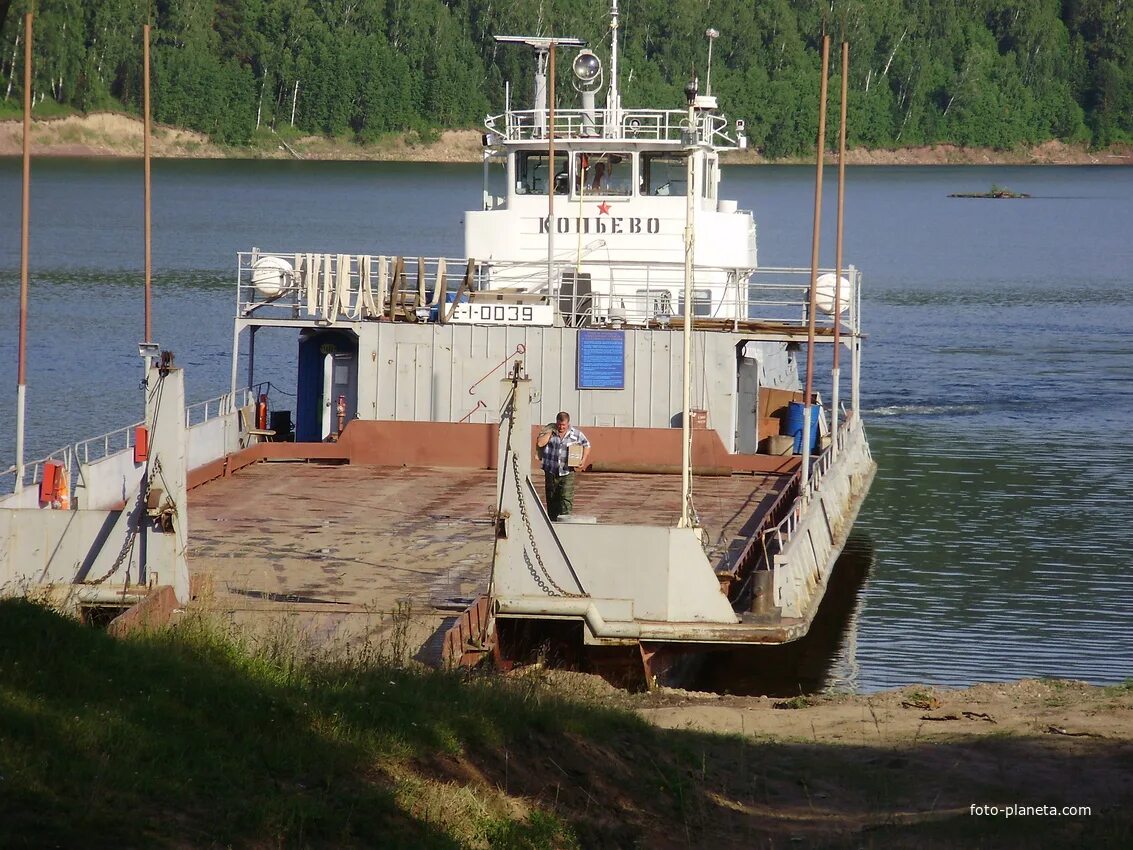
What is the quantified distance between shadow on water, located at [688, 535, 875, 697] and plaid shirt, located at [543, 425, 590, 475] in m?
2.33

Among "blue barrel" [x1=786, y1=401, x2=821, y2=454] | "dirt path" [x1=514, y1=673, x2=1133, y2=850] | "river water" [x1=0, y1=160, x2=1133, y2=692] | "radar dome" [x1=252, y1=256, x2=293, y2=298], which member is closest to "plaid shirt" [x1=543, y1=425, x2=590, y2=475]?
"river water" [x1=0, y1=160, x2=1133, y2=692]

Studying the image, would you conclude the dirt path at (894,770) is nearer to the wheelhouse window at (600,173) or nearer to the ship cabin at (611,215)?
the ship cabin at (611,215)

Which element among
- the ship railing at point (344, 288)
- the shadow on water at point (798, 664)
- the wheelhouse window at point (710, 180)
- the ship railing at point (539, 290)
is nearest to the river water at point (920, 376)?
the shadow on water at point (798, 664)

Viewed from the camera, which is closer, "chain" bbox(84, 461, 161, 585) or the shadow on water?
"chain" bbox(84, 461, 161, 585)

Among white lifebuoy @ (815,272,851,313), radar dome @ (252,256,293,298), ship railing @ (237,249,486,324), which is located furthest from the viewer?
white lifebuoy @ (815,272,851,313)

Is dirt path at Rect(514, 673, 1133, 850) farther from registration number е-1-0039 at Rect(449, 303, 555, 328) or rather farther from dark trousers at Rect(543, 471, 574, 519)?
registration number е-1-0039 at Rect(449, 303, 555, 328)

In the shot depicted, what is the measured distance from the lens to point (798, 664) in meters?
17.8

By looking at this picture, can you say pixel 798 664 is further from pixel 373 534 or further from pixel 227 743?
pixel 227 743

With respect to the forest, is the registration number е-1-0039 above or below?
below

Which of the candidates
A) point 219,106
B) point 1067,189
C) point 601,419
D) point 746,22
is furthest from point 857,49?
point 601,419

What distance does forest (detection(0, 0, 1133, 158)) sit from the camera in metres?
124

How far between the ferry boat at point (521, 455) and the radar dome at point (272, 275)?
0.04 m

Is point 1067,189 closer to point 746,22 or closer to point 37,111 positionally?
point 746,22

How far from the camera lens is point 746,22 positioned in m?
135
